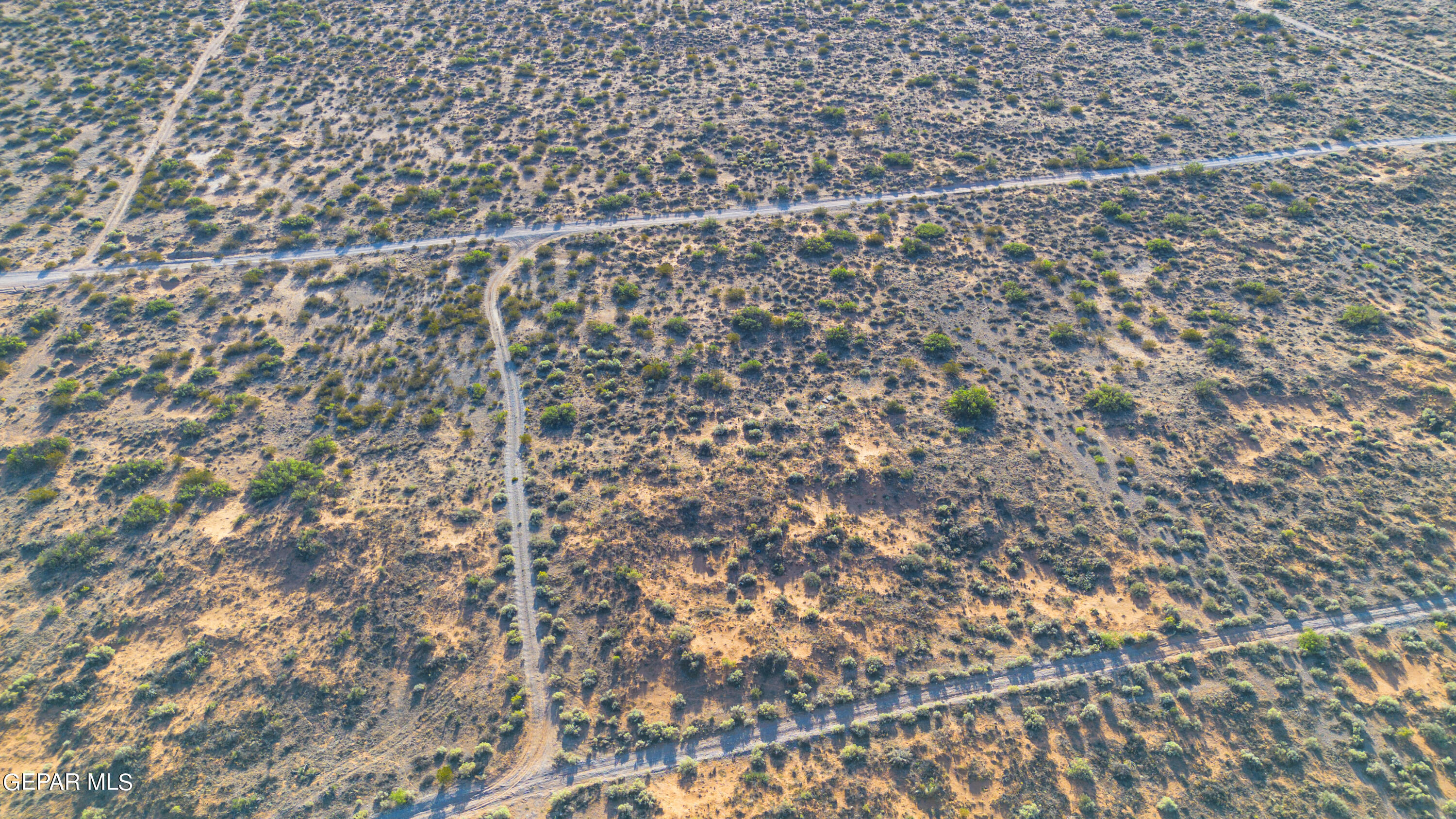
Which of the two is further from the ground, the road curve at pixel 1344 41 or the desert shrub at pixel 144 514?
the road curve at pixel 1344 41

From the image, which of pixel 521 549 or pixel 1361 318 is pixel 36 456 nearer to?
pixel 521 549

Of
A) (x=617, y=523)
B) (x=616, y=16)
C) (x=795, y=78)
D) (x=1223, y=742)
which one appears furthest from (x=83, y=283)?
(x=1223, y=742)

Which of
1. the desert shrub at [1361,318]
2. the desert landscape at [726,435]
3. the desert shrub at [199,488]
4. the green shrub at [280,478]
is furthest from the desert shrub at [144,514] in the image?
the desert shrub at [1361,318]

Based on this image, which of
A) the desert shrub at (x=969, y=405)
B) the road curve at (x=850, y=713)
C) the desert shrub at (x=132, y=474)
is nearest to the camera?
the road curve at (x=850, y=713)

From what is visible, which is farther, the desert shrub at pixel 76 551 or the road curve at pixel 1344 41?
the road curve at pixel 1344 41

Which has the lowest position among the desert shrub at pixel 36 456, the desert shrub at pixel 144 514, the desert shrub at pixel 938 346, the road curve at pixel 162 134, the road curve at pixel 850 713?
the road curve at pixel 850 713

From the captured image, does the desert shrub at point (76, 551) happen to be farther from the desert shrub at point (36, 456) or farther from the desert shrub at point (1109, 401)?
the desert shrub at point (1109, 401)

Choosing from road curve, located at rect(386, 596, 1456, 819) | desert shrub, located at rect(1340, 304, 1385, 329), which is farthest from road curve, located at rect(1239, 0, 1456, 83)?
road curve, located at rect(386, 596, 1456, 819)
